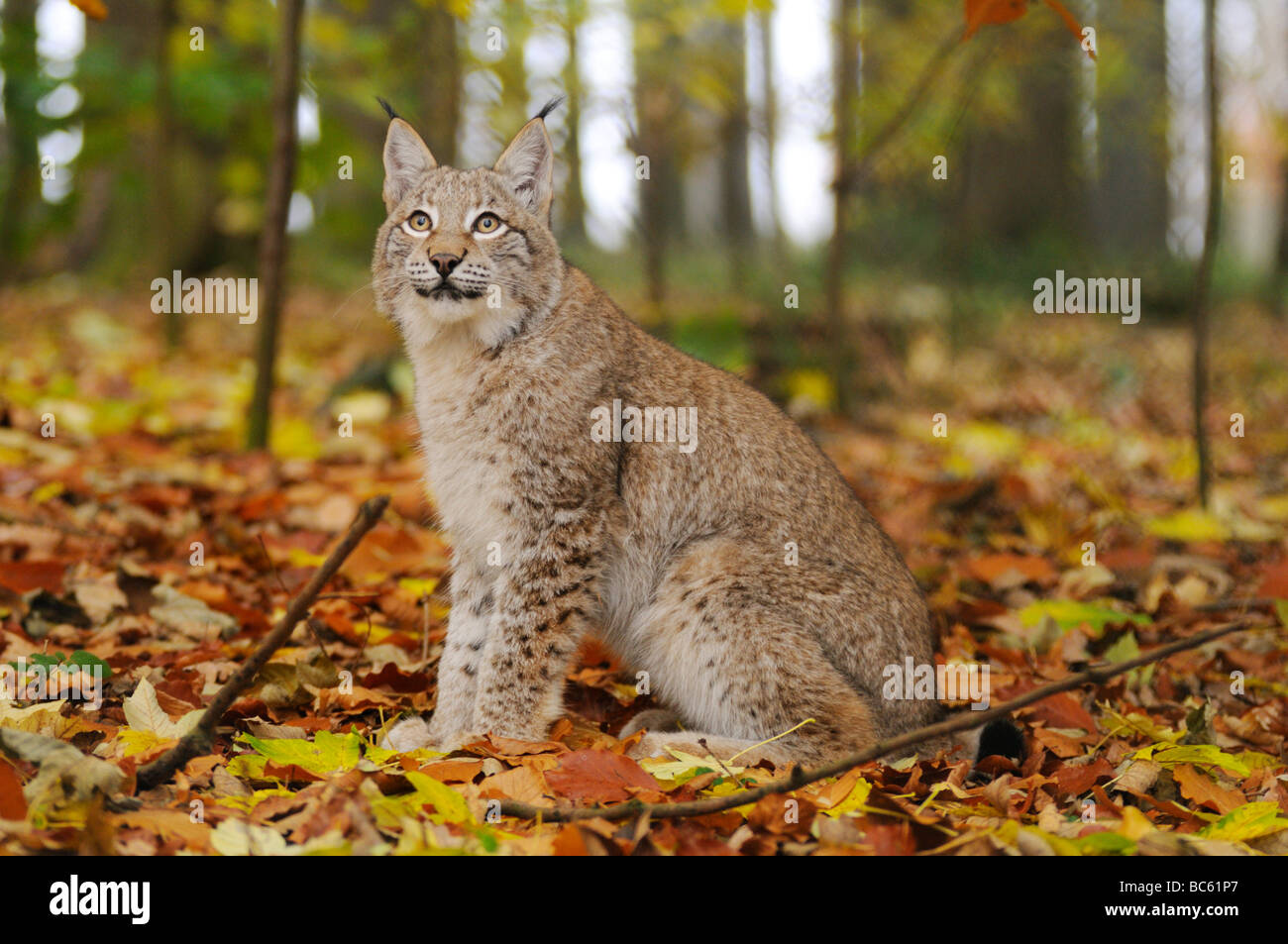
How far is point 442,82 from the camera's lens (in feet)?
37.7

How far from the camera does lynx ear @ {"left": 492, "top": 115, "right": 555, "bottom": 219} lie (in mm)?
4934

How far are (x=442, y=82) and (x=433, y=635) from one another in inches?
304

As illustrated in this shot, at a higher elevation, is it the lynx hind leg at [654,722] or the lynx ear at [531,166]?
the lynx ear at [531,166]

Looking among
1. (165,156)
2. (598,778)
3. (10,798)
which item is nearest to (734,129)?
(165,156)

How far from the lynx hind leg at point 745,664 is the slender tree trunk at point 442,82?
5906 millimetres

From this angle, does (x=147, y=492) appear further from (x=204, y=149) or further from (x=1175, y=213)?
(x=1175, y=213)

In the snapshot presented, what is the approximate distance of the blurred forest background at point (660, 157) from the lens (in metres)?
9.66

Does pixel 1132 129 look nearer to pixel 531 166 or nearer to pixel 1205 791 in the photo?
pixel 531 166

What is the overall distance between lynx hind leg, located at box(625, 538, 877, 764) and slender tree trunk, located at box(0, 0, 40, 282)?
7677mm

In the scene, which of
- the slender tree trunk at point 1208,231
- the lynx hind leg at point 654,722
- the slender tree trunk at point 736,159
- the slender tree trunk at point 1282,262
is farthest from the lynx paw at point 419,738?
the slender tree trunk at point 1282,262

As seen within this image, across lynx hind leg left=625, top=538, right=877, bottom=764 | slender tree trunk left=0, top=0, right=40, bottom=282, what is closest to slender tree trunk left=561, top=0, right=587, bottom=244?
slender tree trunk left=0, top=0, right=40, bottom=282

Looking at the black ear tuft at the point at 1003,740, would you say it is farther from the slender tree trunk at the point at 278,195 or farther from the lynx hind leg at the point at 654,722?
the slender tree trunk at the point at 278,195

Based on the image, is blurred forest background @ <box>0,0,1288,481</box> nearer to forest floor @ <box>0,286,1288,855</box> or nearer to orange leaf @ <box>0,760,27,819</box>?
forest floor @ <box>0,286,1288,855</box>

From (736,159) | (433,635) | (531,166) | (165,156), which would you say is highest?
(736,159)
